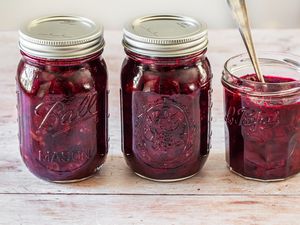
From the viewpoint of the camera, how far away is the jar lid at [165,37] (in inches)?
37.0

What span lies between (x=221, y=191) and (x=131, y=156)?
0.45 feet

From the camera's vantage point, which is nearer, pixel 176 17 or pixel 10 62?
pixel 176 17

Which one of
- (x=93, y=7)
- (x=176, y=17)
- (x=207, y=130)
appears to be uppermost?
(x=176, y=17)

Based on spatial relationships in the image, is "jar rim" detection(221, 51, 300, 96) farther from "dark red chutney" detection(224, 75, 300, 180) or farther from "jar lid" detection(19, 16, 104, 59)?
"jar lid" detection(19, 16, 104, 59)

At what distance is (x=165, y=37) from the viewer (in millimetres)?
946

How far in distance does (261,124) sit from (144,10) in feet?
3.83

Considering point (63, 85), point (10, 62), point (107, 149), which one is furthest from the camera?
point (10, 62)

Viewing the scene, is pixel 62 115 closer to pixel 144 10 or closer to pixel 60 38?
pixel 60 38

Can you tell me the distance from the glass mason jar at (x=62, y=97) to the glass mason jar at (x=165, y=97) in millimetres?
42

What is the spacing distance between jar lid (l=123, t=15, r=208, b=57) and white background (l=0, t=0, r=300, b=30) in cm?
110

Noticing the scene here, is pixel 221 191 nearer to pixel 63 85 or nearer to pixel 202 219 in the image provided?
pixel 202 219

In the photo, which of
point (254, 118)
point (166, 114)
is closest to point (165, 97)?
point (166, 114)

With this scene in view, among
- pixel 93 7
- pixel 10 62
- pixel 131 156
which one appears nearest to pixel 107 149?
pixel 131 156

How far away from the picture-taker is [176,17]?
103 cm
